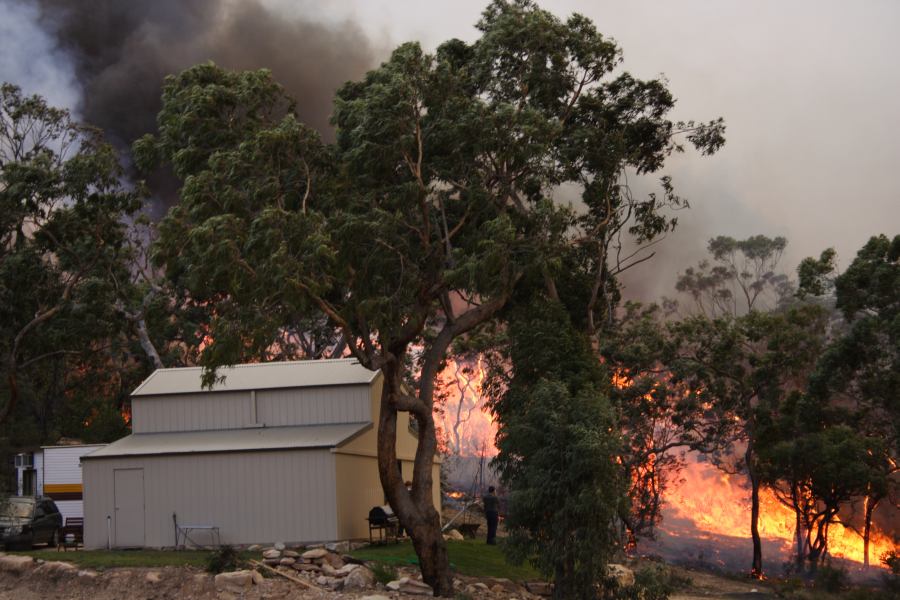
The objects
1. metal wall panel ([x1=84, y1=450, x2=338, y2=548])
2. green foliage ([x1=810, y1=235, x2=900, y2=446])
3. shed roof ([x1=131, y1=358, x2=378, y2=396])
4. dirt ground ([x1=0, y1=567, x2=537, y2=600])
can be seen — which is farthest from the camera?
green foliage ([x1=810, y1=235, x2=900, y2=446])

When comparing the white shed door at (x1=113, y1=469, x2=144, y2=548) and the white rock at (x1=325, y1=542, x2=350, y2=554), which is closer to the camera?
the white rock at (x1=325, y1=542, x2=350, y2=554)

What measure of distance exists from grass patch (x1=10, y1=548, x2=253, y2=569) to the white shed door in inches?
60.3

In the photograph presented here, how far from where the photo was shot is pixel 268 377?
1400 inches

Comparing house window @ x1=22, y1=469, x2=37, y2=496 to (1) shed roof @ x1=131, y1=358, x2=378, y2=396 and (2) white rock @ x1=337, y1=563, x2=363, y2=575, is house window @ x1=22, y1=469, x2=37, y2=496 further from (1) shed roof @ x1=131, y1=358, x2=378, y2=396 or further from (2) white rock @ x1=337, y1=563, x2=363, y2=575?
(2) white rock @ x1=337, y1=563, x2=363, y2=575

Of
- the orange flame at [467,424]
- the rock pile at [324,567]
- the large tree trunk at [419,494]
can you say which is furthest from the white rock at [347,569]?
the orange flame at [467,424]

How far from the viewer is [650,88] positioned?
31.5m

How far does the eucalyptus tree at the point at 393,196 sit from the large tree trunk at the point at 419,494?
0.05m

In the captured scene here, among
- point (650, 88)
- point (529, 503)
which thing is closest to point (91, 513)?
point (529, 503)

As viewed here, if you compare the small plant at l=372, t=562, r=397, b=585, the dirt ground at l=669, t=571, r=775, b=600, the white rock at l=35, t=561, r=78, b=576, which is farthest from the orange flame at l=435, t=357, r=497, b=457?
the white rock at l=35, t=561, r=78, b=576

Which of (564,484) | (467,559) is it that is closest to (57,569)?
(467,559)

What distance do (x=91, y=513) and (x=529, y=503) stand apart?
16468mm

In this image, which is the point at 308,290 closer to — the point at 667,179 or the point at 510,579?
the point at 510,579

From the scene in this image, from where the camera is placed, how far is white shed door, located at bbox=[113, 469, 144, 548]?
1244 inches

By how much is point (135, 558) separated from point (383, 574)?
7.34 meters
